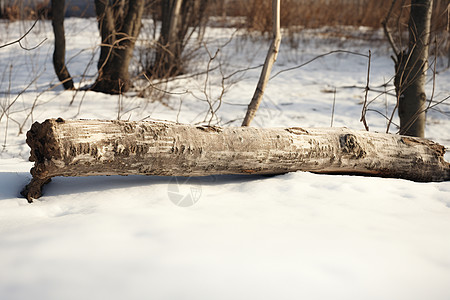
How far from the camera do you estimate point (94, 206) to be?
1918mm

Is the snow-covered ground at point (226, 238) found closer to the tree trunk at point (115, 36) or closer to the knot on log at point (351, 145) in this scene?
the knot on log at point (351, 145)

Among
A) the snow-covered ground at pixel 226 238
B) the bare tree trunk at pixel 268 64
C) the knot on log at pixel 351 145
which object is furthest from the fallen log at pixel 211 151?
the bare tree trunk at pixel 268 64

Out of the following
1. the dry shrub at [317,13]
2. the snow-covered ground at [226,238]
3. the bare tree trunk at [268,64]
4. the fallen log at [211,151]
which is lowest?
the snow-covered ground at [226,238]

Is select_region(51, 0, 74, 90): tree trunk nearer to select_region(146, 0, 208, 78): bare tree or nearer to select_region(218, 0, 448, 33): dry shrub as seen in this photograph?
select_region(146, 0, 208, 78): bare tree

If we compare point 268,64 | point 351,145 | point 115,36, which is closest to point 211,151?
point 351,145

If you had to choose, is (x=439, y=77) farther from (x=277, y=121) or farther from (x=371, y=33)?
(x=277, y=121)

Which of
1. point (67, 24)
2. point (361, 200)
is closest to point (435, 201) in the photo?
point (361, 200)

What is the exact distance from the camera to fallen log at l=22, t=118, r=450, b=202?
1.91 meters

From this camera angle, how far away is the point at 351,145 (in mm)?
2514

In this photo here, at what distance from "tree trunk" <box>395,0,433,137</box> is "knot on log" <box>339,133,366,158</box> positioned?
1.11 meters

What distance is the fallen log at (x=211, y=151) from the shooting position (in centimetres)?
191

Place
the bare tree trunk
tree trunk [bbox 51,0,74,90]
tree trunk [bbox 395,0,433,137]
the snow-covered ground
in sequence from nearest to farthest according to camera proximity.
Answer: the snow-covered ground < the bare tree trunk < tree trunk [bbox 395,0,433,137] < tree trunk [bbox 51,0,74,90]

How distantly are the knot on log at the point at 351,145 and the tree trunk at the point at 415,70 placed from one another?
1113 millimetres

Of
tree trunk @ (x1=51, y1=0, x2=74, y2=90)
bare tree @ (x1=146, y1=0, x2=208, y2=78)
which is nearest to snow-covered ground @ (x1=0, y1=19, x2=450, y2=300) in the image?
tree trunk @ (x1=51, y1=0, x2=74, y2=90)
